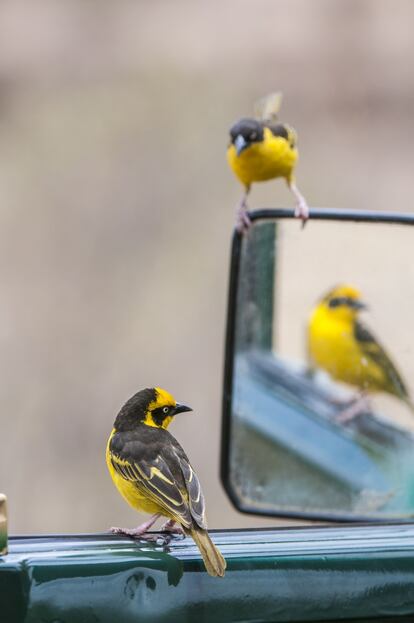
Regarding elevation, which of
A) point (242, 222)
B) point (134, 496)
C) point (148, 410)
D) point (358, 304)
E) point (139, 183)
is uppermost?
point (139, 183)

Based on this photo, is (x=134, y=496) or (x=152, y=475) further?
(x=134, y=496)

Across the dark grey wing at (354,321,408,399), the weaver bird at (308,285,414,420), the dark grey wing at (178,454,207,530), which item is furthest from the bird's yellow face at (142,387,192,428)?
the dark grey wing at (354,321,408,399)

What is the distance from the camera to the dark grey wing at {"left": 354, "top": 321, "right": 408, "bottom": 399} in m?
3.77

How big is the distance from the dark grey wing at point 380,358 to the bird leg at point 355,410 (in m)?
0.10

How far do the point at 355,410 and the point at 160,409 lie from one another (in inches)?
44.0

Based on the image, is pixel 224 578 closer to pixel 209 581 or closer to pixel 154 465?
pixel 209 581

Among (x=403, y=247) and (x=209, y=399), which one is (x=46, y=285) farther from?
(x=403, y=247)

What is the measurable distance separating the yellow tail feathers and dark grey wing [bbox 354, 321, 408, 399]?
5.46 ft

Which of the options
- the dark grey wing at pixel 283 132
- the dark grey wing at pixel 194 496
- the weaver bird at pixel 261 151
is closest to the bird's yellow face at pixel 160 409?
the dark grey wing at pixel 194 496

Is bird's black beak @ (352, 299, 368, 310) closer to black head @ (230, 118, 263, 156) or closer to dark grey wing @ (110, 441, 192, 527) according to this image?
black head @ (230, 118, 263, 156)

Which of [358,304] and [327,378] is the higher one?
[358,304]

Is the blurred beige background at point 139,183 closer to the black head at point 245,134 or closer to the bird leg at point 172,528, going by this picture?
the black head at point 245,134

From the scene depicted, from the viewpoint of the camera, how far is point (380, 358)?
12.6 ft

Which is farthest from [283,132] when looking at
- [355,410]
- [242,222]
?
[355,410]
